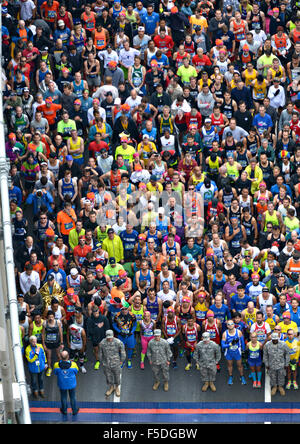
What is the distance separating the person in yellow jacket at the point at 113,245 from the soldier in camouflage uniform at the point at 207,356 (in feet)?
10.3

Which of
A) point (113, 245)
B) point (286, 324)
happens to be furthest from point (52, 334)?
point (286, 324)

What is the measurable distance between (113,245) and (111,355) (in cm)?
292

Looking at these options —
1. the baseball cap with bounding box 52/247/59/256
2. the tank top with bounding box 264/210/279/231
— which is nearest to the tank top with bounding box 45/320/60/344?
the baseball cap with bounding box 52/247/59/256

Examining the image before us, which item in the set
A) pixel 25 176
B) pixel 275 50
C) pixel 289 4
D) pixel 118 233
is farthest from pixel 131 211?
pixel 289 4

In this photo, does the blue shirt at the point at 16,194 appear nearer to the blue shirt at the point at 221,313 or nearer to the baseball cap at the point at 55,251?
the baseball cap at the point at 55,251

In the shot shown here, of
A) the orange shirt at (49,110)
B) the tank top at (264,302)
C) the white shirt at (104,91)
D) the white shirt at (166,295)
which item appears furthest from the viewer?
the white shirt at (104,91)

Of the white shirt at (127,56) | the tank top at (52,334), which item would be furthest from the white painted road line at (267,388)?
the white shirt at (127,56)

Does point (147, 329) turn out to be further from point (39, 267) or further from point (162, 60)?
point (162, 60)

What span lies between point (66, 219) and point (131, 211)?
1.46 meters

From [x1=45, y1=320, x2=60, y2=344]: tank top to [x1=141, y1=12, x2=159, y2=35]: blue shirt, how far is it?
1073 cm

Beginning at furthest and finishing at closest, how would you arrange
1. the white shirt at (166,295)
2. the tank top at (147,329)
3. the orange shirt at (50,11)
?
the orange shirt at (50,11), the white shirt at (166,295), the tank top at (147,329)

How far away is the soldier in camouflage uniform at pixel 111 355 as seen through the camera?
20000 mm

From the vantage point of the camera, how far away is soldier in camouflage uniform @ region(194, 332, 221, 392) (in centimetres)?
2000

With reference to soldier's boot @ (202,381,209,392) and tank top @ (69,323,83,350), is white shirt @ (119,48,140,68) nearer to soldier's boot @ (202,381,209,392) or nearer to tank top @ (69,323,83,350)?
tank top @ (69,323,83,350)
